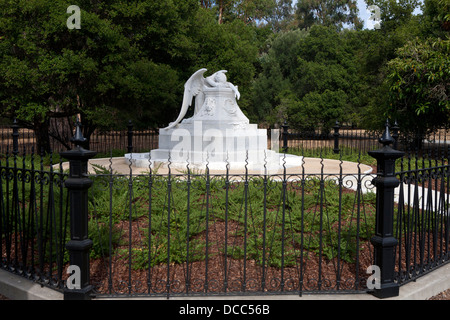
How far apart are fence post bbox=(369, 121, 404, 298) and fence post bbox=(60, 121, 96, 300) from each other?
116 inches

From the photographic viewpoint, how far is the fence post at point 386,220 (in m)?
4.38

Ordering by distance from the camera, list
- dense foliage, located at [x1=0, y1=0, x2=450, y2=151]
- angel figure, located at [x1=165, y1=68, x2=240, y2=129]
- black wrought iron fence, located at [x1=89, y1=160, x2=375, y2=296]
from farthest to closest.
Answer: dense foliage, located at [x1=0, y1=0, x2=450, y2=151] < angel figure, located at [x1=165, y1=68, x2=240, y2=129] < black wrought iron fence, located at [x1=89, y1=160, x2=375, y2=296]

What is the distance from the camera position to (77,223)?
4266 millimetres

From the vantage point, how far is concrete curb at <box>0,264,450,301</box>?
170 inches

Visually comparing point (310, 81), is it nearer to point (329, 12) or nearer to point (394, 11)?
point (394, 11)

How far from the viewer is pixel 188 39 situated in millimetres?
20219

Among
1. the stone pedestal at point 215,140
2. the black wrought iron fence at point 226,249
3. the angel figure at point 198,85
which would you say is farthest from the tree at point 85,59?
the black wrought iron fence at point 226,249

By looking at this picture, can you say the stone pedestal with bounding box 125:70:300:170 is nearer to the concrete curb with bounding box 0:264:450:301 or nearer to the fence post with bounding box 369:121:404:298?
the concrete curb with bounding box 0:264:450:301

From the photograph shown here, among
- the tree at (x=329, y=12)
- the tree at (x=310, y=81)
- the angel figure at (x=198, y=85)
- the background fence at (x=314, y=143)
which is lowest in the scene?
the background fence at (x=314, y=143)

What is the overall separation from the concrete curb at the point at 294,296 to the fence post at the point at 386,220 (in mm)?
141

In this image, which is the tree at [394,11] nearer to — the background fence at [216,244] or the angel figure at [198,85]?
the angel figure at [198,85]

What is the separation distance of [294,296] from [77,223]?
229cm

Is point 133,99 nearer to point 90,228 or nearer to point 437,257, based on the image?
point 90,228

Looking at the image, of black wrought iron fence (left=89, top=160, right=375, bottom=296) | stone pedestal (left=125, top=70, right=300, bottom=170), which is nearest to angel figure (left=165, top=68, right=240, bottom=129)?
stone pedestal (left=125, top=70, right=300, bottom=170)
